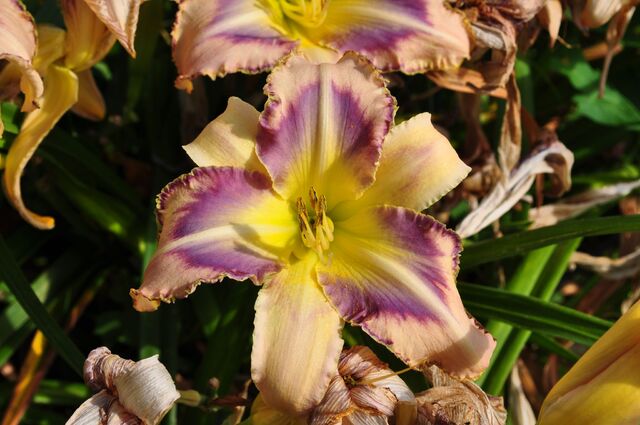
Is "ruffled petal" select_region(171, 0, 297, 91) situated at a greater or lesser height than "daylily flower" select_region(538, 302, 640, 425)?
greater


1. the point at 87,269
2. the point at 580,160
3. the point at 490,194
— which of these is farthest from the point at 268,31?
the point at 580,160

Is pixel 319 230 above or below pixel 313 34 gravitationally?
below

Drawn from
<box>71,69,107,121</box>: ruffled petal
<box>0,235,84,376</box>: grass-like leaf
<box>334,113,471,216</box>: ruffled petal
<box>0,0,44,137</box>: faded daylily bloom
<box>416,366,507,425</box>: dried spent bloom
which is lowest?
<box>0,235,84,376</box>: grass-like leaf

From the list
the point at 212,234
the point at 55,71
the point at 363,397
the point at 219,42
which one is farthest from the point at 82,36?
the point at 363,397

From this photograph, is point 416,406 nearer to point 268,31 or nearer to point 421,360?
point 421,360

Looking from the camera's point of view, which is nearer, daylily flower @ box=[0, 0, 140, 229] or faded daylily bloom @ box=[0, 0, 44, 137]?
faded daylily bloom @ box=[0, 0, 44, 137]

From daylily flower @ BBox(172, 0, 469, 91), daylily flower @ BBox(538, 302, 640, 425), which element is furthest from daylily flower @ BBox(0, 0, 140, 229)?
daylily flower @ BBox(538, 302, 640, 425)

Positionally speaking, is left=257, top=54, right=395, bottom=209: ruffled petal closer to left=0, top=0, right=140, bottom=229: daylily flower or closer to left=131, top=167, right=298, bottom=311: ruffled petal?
left=131, top=167, right=298, bottom=311: ruffled petal

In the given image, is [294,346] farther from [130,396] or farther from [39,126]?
[39,126]
